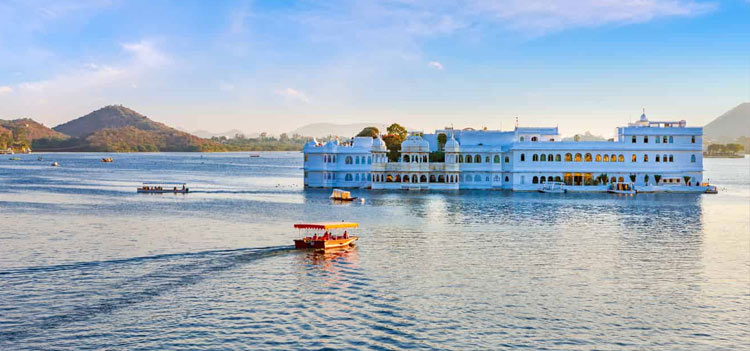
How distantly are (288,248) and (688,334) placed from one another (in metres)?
25.8

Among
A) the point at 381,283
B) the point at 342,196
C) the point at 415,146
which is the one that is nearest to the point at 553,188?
the point at 415,146

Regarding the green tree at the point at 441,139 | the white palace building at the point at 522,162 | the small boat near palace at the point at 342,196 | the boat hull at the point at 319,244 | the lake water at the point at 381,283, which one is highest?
the green tree at the point at 441,139

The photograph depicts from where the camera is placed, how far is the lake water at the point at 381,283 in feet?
86.6

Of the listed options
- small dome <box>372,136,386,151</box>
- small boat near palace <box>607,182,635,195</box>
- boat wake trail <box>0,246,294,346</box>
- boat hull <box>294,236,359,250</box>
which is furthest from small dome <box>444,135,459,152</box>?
boat wake trail <box>0,246,294,346</box>

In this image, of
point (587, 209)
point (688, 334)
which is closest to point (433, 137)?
point (587, 209)

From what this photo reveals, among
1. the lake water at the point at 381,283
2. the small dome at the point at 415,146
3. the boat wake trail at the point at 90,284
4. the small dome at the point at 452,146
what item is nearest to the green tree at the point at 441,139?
the small dome at the point at 415,146

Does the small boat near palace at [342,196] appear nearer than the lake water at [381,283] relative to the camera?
No

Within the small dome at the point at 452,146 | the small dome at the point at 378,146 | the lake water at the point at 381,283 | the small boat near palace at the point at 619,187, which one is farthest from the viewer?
the small dome at the point at 378,146

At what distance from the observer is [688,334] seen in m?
27.0

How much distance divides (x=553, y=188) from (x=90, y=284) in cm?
7353

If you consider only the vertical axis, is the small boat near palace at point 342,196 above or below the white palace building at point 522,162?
below

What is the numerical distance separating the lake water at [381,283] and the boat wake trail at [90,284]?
0.11 metres

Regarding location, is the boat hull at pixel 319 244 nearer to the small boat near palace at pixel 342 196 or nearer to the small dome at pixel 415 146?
the small boat near palace at pixel 342 196

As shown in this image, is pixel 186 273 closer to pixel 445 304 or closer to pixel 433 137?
pixel 445 304
